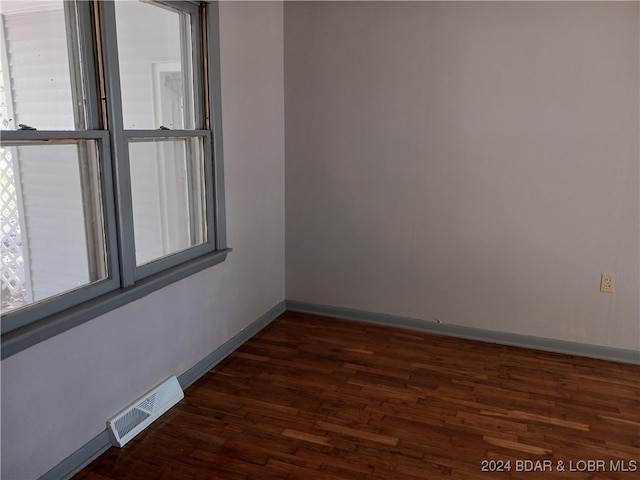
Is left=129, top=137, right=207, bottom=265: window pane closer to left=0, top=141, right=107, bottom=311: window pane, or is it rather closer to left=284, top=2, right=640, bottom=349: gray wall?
left=0, top=141, right=107, bottom=311: window pane

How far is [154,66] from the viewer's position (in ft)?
8.43

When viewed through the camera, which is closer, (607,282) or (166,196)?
(166,196)

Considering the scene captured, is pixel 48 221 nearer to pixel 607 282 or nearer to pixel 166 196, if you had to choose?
pixel 166 196

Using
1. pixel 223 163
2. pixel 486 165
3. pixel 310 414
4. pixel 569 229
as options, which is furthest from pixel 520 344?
pixel 223 163

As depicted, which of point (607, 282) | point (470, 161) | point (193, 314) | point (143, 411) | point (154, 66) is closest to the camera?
point (143, 411)

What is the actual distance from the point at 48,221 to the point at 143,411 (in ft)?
3.26

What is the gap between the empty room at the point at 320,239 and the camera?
2.05 metres

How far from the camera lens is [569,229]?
3150 millimetres

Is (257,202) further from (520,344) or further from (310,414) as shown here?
(520,344)

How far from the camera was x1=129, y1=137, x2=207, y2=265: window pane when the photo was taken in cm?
249

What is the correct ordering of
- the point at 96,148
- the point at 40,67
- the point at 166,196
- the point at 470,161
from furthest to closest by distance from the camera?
the point at 470,161 → the point at 166,196 → the point at 96,148 → the point at 40,67

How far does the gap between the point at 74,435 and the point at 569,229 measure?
2849 mm

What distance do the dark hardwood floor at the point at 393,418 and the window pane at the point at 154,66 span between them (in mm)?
1443

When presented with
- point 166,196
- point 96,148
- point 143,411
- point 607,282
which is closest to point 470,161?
point 607,282
